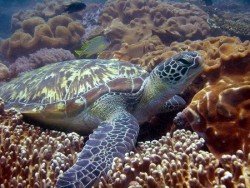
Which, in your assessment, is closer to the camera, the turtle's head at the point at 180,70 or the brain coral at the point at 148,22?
the turtle's head at the point at 180,70

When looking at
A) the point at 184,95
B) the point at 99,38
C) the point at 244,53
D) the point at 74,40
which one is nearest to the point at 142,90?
the point at 184,95

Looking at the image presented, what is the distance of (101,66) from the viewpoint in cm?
424

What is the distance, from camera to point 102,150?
280cm

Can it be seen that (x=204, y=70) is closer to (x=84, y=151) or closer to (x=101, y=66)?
(x=101, y=66)

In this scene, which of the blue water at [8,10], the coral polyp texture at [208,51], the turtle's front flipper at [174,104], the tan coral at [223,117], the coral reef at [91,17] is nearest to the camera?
the tan coral at [223,117]

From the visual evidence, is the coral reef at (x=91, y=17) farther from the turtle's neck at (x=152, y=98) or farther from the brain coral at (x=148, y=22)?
the turtle's neck at (x=152, y=98)

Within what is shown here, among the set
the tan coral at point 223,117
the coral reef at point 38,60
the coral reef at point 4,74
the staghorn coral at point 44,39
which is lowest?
the staghorn coral at point 44,39

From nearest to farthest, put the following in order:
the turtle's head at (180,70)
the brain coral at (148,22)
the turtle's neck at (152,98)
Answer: the turtle's head at (180,70) → the turtle's neck at (152,98) → the brain coral at (148,22)

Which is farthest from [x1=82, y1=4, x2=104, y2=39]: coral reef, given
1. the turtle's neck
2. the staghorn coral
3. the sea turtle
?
the turtle's neck

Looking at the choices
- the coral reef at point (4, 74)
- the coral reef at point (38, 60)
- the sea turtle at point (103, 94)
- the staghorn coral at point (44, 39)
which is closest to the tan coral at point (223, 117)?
the sea turtle at point (103, 94)

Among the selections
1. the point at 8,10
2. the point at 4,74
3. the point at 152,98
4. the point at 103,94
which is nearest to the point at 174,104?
the point at 152,98

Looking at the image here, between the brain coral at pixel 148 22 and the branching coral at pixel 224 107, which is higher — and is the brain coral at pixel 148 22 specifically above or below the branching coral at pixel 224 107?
below

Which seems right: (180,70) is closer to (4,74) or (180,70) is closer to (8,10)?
(4,74)

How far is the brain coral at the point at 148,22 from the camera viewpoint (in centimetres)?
829
